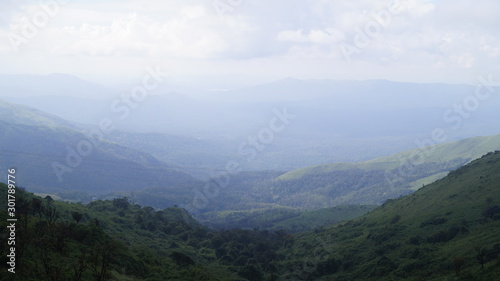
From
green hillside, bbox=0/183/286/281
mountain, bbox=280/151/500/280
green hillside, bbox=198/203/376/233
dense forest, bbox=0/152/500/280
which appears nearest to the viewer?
green hillside, bbox=0/183/286/281

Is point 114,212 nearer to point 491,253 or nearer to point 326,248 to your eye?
point 326,248

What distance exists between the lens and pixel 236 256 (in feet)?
185

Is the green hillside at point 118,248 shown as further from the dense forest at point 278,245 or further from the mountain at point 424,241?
the mountain at point 424,241

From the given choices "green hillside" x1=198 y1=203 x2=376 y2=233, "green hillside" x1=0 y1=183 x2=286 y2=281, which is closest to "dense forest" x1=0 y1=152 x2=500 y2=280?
"green hillside" x1=0 y1=183 x2=286 y2=281

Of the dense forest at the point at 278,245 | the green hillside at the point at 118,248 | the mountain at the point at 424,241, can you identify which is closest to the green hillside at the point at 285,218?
the green hillside at the point at 118,248

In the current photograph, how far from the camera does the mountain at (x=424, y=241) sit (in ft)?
109

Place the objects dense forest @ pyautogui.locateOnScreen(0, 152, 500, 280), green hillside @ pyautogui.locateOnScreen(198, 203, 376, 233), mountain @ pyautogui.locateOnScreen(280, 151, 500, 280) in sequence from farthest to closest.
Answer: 1. green hillside @ pyautogui.locateOnScreen(198, 203, 376, 233)
2. mountain @ pyautogui.locateOnScreen(280, 151, 500, 280)
3. dense forest @ pyautogui.locateOnScreen(0, 152, 500, 280)

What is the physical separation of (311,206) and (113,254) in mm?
167662

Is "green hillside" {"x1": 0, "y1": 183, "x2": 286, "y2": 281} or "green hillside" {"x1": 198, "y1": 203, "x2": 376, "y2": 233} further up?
"green hillside" {"x1": 0, "y1": 183, "x2": 286, "y2": 281}

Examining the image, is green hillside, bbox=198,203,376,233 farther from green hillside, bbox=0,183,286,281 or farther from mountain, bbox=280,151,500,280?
mountain, bbox=280,151,500,280

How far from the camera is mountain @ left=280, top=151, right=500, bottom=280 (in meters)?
33.3

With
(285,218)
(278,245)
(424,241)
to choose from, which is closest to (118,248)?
(424,241)

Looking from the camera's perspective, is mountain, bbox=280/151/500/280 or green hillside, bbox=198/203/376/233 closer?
mountain, bbox=280/151/500/280

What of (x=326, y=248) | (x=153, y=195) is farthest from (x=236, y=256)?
(x=153, y=195)
